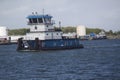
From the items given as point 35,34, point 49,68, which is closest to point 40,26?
point 35,34

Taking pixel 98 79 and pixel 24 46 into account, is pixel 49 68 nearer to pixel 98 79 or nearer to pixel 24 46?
pixel 98 79

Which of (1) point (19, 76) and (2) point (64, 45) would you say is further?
(2) point (64, 45)

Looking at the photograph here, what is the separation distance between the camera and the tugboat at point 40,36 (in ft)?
337

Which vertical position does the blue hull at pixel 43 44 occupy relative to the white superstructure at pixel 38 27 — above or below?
below

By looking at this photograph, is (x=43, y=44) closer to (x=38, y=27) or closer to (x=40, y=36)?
(x=40, y=36)

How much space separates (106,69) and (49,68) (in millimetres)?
8032

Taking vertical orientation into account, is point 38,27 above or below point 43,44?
above

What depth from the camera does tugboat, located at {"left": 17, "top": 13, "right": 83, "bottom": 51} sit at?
102750 millimetres

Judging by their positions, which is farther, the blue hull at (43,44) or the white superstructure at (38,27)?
the white superstructure at (38,27)

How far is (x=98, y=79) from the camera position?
162ft

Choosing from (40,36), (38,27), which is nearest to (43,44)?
(40,36)

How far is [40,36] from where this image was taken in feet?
343

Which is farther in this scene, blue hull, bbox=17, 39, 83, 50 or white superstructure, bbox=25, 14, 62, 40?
white superstructure, bbox=25, 14, 62, 40

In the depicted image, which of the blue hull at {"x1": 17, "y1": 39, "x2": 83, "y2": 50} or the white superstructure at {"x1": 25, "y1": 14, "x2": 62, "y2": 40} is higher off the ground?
the white superstructure at {"x1": 25, "y1": 14, "x2": 62, "y2": 40}
